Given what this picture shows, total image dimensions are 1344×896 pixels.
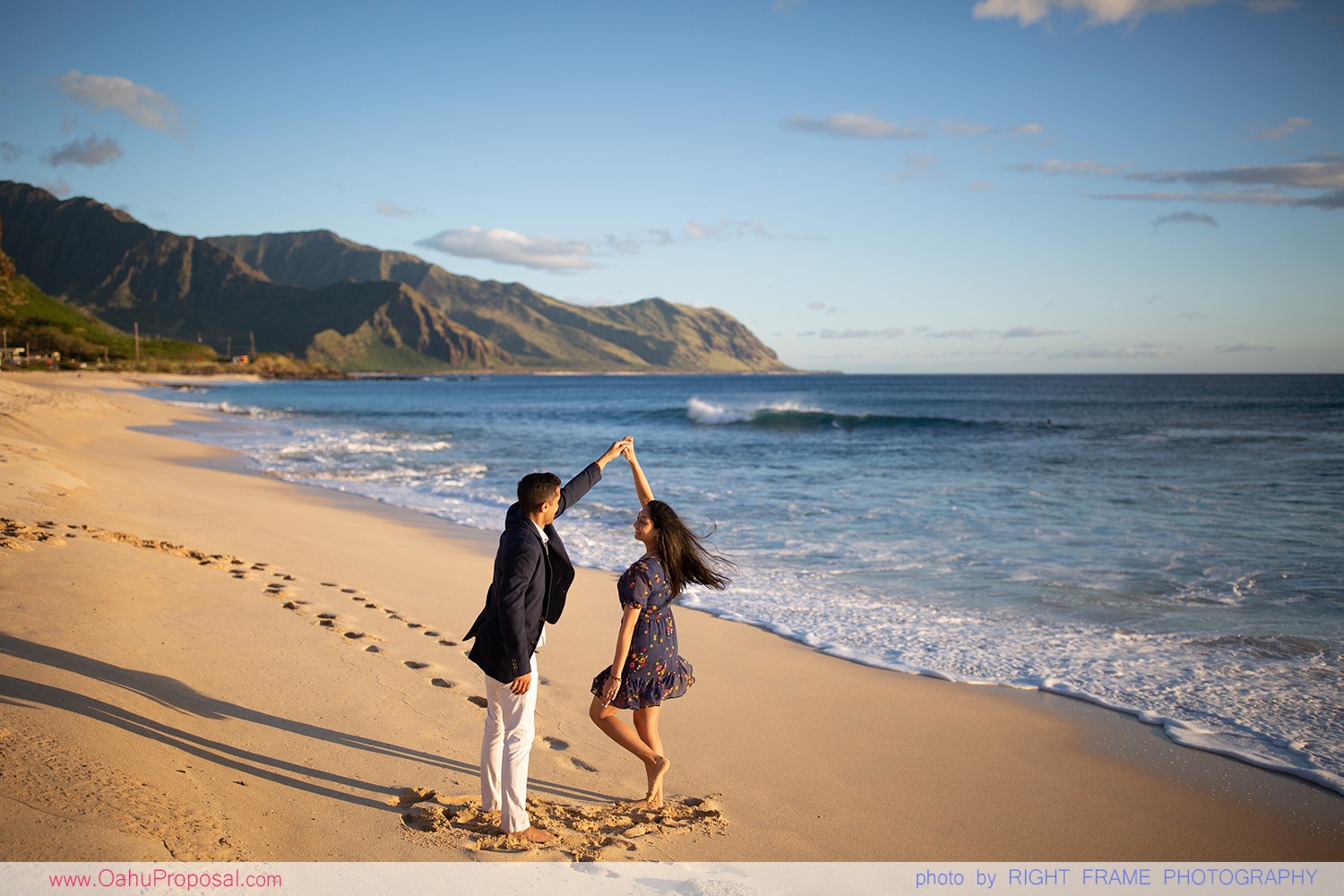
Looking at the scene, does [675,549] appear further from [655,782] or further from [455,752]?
[455,752]

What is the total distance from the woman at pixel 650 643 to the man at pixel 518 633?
0.41 m

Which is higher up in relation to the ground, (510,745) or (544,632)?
(544,632)

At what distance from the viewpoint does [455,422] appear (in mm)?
44750

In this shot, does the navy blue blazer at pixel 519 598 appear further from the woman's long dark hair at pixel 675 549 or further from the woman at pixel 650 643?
the woman's long dark hair at pixel 675 549

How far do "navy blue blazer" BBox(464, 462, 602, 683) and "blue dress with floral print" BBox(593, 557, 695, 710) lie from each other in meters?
0.41

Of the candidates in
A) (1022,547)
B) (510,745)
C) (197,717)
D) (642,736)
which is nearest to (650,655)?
(642,736)

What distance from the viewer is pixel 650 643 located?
3955 mm

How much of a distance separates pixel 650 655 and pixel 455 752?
4.65 feet

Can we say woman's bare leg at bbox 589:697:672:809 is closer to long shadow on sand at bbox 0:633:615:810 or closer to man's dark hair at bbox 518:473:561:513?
long shadow on sand at bbox 0:633:615:810

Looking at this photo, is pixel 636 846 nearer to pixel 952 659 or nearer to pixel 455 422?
pixel 952 659

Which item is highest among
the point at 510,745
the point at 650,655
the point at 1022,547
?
the point at 650,655

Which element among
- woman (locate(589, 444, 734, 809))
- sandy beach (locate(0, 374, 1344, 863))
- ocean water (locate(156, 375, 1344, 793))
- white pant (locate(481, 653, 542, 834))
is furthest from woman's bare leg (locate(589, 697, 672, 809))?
ocean water (locate(156, 375, 1344, 793))

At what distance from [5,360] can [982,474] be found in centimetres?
8725

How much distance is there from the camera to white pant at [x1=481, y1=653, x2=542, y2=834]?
3.55m
